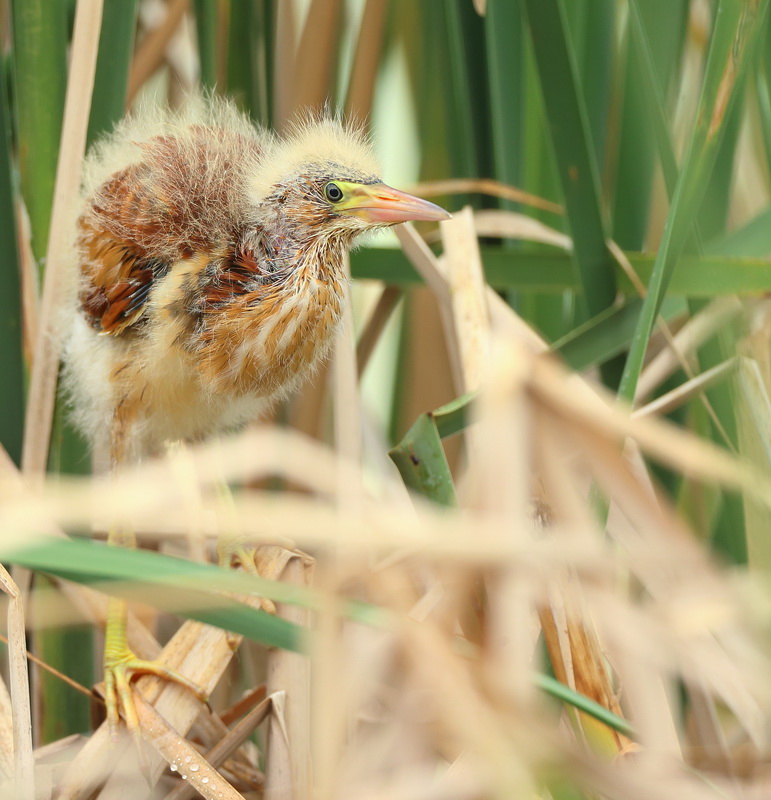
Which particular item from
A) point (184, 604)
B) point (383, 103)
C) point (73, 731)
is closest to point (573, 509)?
point (184, 604)

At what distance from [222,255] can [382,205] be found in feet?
0.71

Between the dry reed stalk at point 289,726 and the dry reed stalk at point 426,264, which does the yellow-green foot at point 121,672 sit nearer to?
the dry reed stalk at point 289,726

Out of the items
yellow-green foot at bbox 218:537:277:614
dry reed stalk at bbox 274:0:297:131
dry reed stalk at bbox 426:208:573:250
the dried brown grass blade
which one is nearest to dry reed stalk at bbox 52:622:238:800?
the dried brown grass blade

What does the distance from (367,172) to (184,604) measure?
68 cm

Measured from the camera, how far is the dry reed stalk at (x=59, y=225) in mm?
1033

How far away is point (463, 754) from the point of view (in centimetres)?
72

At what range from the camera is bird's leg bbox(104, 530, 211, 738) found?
3.27ft

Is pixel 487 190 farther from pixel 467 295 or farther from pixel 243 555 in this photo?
pixel 243 555

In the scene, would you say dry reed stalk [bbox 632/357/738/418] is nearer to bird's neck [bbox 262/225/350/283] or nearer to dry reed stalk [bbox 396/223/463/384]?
dry reed stalk [bbox 396/223/463/384]

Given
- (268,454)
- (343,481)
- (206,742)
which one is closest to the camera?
(268,454)

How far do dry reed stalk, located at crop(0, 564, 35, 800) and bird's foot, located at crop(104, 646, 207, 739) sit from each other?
20 centimetres

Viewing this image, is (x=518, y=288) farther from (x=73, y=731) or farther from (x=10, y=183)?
(x=73, y=731)

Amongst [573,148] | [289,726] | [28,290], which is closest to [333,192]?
[573,148]

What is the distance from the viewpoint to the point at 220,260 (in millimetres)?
1159
